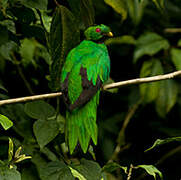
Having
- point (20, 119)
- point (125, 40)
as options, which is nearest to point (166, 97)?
point (125, 40)

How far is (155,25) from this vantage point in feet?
12.6

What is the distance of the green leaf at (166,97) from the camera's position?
3221 mm

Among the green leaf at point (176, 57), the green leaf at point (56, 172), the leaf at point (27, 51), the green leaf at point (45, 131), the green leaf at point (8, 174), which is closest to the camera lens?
the green leaf at point (8, 174)

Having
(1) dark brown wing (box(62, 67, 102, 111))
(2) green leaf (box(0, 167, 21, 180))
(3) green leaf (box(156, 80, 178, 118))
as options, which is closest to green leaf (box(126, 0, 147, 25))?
(3) green leaf (box(156, 80, 178, 118))

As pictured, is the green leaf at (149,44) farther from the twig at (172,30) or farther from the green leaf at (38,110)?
the green leaf at (38,110)

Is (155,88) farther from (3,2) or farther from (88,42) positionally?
(3,2)

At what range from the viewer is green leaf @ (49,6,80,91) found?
1.98m

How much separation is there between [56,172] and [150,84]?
1.44 metres

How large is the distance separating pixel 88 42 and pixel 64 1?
432 mm

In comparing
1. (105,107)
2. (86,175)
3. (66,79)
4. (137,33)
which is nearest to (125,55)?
(137,33)

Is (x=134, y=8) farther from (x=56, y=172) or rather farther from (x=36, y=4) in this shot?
(x=56, y=172)

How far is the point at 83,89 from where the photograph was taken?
2229 mm

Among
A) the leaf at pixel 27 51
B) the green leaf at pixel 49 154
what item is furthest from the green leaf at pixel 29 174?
the leaf at pixel 27 51

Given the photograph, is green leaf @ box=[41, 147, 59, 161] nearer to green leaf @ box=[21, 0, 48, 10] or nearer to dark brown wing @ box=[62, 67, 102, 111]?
dark brown wing @ box=[62, 67, 102, 111]
